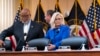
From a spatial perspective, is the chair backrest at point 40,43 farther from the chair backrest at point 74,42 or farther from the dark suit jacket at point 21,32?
the dark suit jacket at point 21,32

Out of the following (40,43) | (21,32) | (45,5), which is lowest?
(40,43)

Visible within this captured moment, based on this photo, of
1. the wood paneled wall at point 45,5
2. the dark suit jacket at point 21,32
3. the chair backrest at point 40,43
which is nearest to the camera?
the chair backrest at point 40,43

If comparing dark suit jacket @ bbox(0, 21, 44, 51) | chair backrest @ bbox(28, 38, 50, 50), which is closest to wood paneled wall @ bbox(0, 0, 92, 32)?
dark suit jacket @ bbox(0, 21, 44, 51)

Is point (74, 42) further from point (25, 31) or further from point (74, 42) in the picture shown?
point (25, 31)

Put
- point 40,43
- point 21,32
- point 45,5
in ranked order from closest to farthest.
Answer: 1. point 40,43
2. point 21,32
3. point 45,5

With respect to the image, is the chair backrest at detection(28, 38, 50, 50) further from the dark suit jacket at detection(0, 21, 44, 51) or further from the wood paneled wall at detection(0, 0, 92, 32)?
the wood paneled wall at detection(0, 0, 92, 32)

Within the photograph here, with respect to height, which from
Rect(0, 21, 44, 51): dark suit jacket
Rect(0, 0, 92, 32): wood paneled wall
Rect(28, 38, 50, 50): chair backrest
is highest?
Rect(0, 0, 92, 32): wood paneled wall

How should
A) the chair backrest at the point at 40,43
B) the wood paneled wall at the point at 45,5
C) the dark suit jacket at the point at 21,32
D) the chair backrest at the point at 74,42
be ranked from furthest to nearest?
the wood paneled wall at the point at 45,5 < the dark suit jacket at the point at 21,32 < the chair backrest at the point at 40,43 < the chair backrest at the point at 74,42

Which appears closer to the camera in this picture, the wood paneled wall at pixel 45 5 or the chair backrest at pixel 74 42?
the chair backrest at pixel 74 42

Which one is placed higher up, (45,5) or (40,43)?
(45,5)

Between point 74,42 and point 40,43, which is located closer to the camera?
point 74,42

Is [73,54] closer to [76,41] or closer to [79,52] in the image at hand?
[79,52]

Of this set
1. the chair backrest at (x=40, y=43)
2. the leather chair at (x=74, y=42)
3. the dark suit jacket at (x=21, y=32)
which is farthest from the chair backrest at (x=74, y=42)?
the dark suit jacket at (x=21, y=32)

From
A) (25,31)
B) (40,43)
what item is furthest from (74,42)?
(25,31)
